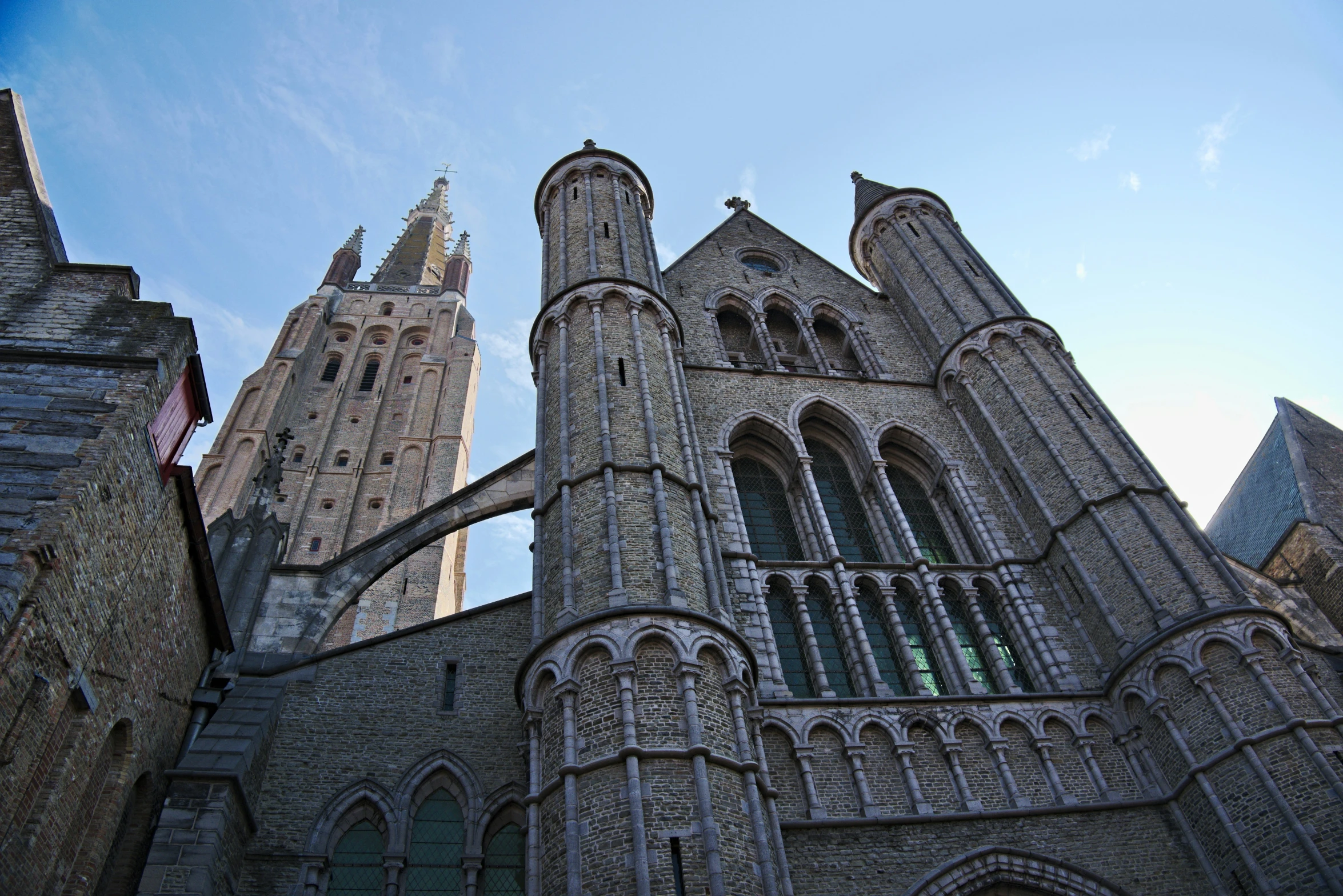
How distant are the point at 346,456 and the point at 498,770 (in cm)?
2291

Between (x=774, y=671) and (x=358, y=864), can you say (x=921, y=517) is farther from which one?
(x=358, y=864)

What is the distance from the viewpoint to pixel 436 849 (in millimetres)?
9820

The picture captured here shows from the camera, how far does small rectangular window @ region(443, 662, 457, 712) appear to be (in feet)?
36.0

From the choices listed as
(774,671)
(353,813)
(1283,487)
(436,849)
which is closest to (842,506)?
(774,671)

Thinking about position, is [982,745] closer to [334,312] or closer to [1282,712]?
[1282,712]

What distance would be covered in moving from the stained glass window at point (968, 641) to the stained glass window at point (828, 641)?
59.3 inches

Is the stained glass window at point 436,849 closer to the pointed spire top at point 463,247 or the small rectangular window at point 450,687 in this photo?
the small rectangular window at point 450,687

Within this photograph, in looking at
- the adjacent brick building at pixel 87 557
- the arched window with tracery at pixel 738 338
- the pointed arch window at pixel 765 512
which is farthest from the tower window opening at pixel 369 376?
the adjacent brick building at pixel 87 557

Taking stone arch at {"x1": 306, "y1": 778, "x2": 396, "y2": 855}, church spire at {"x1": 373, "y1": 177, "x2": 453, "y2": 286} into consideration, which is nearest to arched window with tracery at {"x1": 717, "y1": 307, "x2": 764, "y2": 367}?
stone arch at {"x1": 306, "y1": 778, "x2": 396, "y2": 855}

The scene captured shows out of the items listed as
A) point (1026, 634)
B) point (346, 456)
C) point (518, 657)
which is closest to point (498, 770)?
point (518, 657)

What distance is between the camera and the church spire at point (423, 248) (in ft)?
146

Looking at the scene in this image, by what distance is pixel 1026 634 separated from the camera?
12.6 meters

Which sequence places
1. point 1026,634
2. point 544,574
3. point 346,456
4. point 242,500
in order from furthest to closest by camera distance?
point 346,456, point 242,500, point 1026,634, point 544,574

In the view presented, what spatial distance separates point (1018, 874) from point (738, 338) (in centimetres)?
1164
